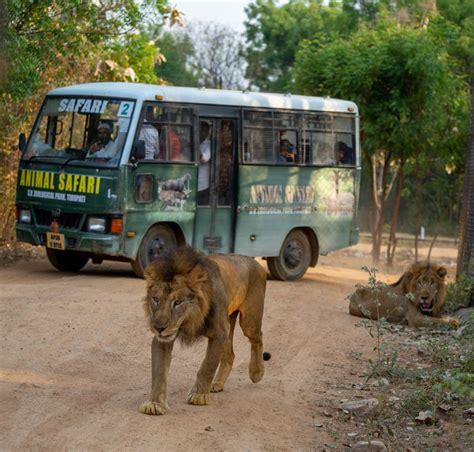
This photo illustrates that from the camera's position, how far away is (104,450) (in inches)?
249

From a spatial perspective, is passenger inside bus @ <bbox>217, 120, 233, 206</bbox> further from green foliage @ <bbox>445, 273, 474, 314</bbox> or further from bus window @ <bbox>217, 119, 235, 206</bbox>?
green foliage @ <bbox>445, 273, 474, 314</bbox>

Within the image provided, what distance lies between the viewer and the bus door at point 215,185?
15008 millimetres

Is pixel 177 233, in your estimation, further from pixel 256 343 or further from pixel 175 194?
pixel 256 343

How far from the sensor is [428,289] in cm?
1231

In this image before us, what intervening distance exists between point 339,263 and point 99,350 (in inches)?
560

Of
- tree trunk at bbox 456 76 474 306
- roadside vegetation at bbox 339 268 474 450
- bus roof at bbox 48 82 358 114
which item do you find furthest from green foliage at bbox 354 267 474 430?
bus roof at bbox 48 82 358 114

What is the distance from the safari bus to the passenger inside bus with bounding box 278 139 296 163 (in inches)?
0.8

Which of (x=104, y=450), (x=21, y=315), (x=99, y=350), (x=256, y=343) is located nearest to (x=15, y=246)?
(x=21, y=315)

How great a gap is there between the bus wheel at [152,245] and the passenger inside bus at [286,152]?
2.21 m

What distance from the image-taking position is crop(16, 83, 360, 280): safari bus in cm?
1396

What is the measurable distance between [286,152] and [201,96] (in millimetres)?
1738

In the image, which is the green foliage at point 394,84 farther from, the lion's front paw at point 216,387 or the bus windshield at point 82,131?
the lion's front paw at point 216,387

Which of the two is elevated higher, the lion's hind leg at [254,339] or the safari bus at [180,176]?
the safari bus at [180,176]

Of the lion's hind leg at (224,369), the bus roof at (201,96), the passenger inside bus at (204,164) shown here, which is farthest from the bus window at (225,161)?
the lion's hind leg at (224,369)
